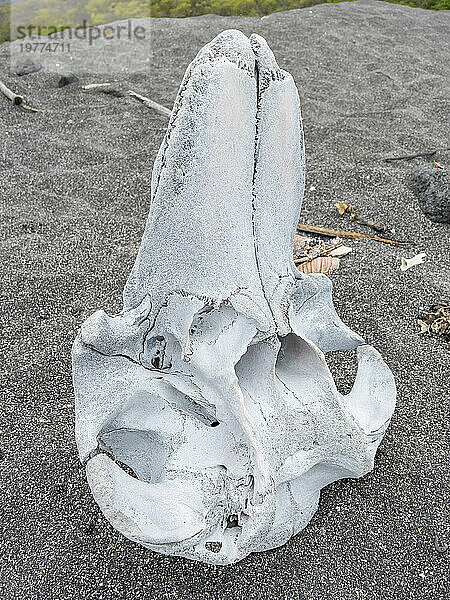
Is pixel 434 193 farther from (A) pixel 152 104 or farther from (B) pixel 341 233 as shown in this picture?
(A) pixel 152 104

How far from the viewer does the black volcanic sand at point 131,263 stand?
171 cm

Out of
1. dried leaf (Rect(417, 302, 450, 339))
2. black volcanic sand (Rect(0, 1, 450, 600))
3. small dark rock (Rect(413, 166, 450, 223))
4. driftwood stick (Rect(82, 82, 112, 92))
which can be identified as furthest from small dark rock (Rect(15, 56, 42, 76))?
dried leaf (Rect(417, 302, 450, 339))

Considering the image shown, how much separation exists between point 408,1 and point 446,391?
21.8ft

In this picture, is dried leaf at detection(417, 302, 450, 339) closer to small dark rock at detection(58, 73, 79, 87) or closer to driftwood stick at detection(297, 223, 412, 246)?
driftwood stick at detection(297, 223, 412, 246)

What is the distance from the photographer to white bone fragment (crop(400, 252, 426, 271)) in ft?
10.0

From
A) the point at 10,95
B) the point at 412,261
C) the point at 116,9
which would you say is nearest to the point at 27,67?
the point at 10,95

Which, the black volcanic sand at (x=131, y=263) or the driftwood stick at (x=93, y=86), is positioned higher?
the driftwood stick at (x=93, y=86)

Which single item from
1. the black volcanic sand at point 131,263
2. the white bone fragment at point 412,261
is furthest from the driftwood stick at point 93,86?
the white bone fragment at point 412,261

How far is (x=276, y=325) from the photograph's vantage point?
1529mm

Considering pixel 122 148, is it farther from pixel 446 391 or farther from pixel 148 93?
pixel 446 391

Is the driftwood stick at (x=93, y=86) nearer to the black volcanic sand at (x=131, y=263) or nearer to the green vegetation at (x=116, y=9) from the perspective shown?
the black volcanic sand at (x=131, y=263)

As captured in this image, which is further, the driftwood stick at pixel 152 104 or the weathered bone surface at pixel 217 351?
the driftwood stick at pixel 152 104

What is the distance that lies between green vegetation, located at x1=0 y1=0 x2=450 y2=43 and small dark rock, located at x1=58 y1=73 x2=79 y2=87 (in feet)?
4.88

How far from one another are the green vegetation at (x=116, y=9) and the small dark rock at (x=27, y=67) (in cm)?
97
